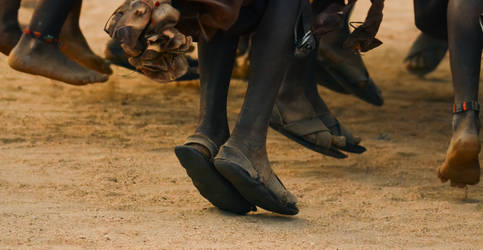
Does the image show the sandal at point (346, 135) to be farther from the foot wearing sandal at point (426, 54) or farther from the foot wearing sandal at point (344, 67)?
the foot wearing sandal at point (426, 54)

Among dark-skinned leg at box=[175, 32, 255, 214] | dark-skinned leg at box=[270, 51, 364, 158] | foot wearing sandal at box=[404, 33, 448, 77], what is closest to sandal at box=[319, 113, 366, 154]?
dark-skinned leg at box=[270, 51, 364, 158]

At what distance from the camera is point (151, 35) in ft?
7.37

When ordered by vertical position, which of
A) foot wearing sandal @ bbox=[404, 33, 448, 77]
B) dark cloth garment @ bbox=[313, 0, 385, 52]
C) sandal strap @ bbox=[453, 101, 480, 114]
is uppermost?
Answer: dark cloth garment @ bbox=[313, 0, 385, 52]

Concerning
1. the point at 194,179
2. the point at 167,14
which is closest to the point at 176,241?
the point at 194,179

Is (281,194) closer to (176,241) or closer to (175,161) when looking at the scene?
(176,241)

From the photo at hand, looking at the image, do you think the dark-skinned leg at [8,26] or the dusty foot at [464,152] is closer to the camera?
the dusty foot at [464,152]

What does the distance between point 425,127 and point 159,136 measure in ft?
5.06

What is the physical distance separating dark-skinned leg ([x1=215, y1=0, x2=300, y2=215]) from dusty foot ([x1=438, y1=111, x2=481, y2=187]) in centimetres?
62

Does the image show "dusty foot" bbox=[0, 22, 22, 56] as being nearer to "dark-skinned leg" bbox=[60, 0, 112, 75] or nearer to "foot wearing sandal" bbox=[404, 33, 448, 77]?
"dark-skinned leg" bbox=[60, 0, 112, 75]

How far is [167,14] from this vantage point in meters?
2.24

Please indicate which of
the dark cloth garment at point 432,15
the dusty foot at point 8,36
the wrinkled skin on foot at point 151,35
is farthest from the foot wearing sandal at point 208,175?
the dusty foot at point 8,36

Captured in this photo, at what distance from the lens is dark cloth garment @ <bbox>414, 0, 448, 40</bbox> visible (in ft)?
11.0

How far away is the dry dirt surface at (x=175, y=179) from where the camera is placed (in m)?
2.41

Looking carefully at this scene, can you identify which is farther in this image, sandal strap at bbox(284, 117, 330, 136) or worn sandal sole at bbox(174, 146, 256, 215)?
sandal strap at bbox(284, 117, 330, 136)
